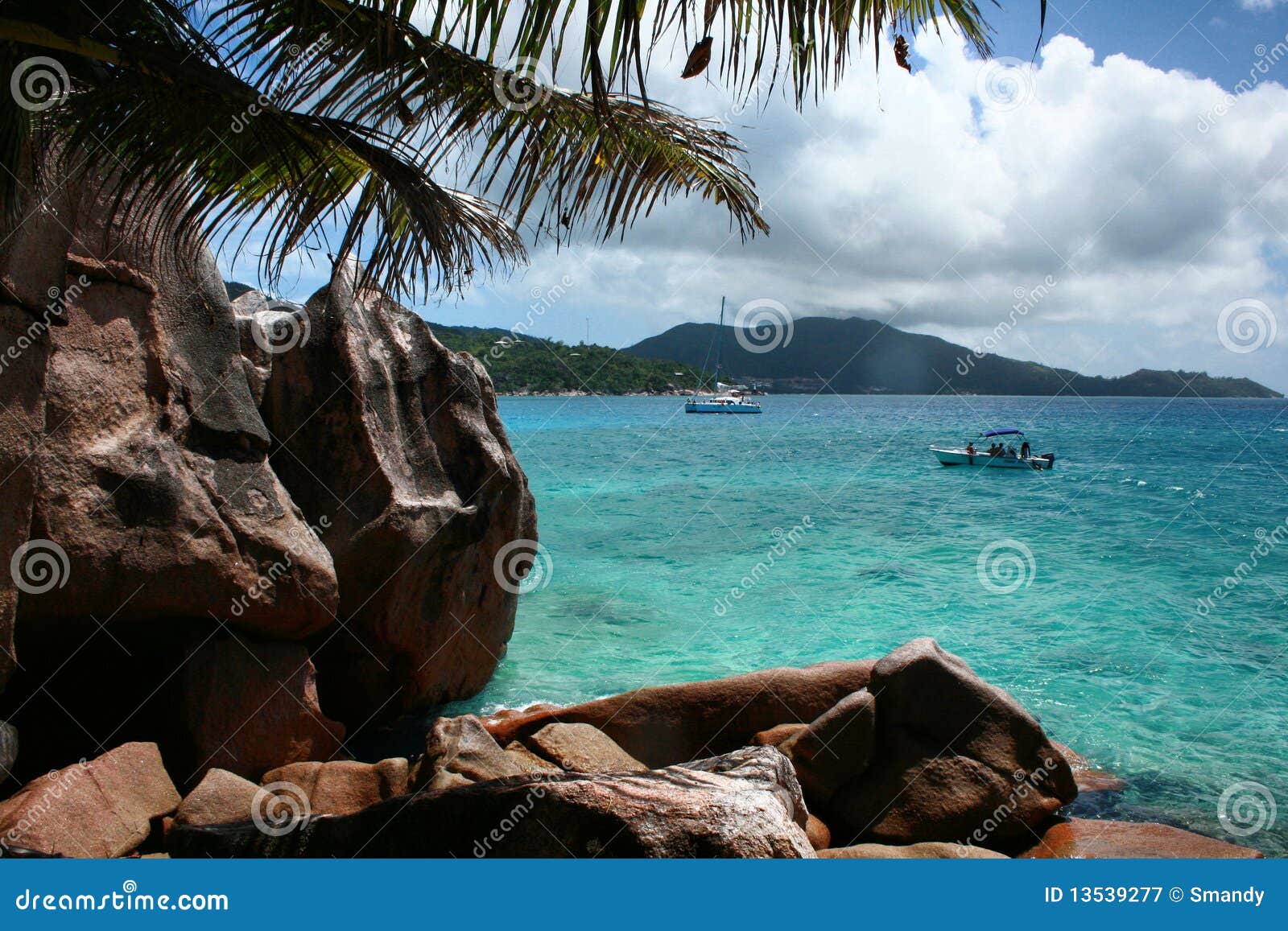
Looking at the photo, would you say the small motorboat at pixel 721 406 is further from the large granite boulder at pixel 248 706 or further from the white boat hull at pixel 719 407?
the large granite boulder at pixel 248 706

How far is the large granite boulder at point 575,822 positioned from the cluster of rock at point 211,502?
261 centimetres

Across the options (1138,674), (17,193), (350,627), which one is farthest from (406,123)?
(1138,674)

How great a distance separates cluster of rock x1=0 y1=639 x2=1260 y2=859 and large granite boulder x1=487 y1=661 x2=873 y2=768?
0.06 feet

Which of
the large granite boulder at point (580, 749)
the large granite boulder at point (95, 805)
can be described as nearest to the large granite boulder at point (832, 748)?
the large granite boulder at point (580, 749)

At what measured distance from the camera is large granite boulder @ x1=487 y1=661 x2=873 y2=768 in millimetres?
7832

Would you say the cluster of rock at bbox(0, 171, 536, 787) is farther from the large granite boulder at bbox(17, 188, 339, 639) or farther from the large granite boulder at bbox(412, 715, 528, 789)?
the large granite boulder at bbox(412, 715, 528, 789)

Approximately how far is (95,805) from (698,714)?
15.9ft

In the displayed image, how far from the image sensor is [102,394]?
5.76m

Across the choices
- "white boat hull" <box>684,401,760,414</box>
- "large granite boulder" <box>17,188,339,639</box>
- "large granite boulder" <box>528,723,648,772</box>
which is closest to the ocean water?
"large granite boulder" <box>528,723,648,772</box>

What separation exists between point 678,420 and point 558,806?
83629mm

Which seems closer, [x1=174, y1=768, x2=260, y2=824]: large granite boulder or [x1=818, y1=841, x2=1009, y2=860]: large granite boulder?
[x1=174, y1=768, x2=260, y2=824]: large granite boulder

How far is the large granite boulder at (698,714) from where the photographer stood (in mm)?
7832

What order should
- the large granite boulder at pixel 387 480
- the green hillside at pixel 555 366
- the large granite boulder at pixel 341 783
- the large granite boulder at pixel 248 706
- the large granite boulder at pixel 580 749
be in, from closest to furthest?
the large granite boulder at pixel 341 783
the large granite boulder at pixel 248 706
the large granite boulder at pixel 580 749
the large granite boulder at pixel 387 480
the green hillside at pixel 555 366

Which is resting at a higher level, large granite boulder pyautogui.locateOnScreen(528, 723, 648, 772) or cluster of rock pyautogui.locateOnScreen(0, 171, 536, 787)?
cluster of rock pyautogui.locateOnScreen(0, 171, 536, 787)
